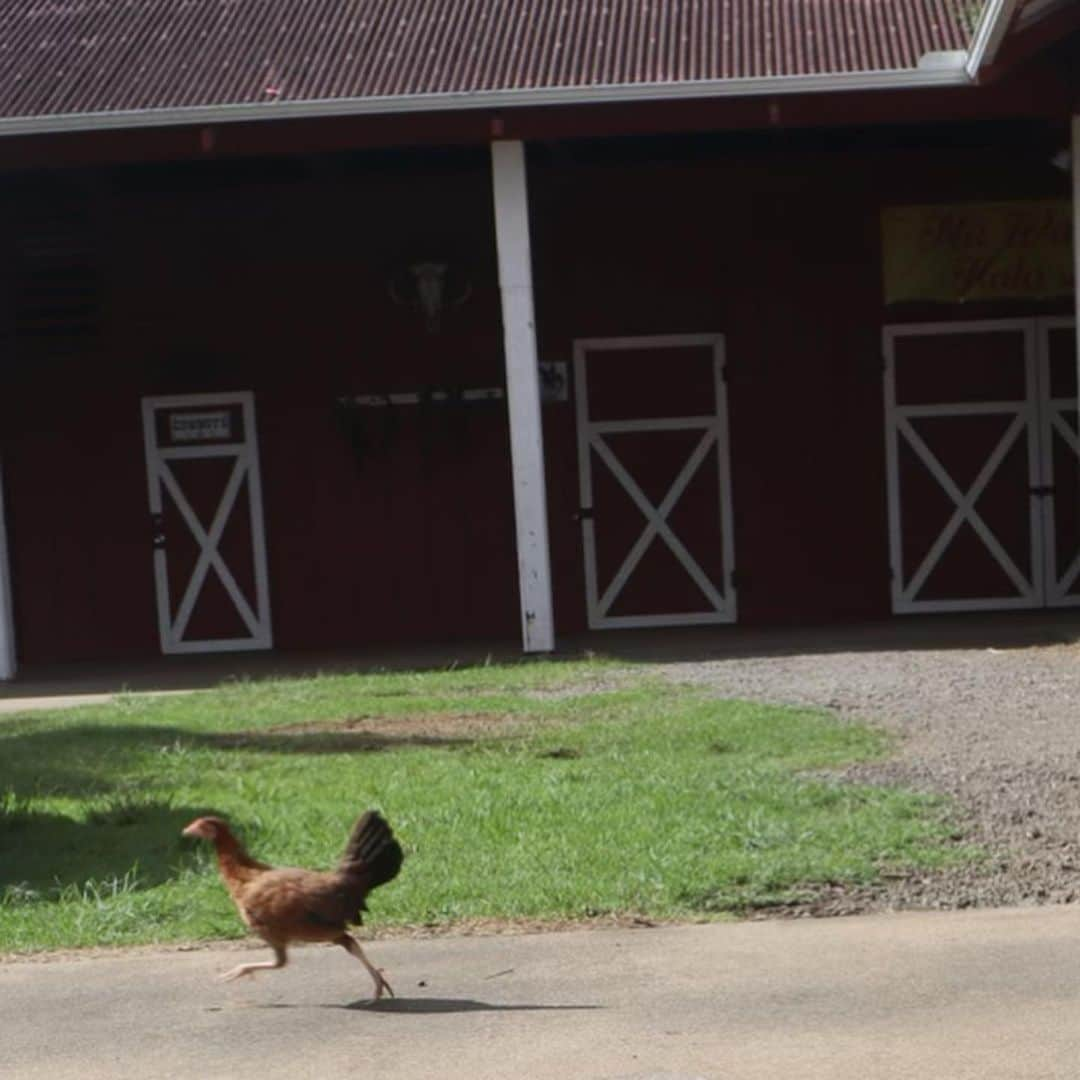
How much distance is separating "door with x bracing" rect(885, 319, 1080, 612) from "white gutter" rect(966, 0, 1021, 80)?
3.82 m

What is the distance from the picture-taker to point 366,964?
6863mm

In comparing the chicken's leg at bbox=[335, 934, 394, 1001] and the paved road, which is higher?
the chicken's leg at bbox=[335, 934, 394, 1001]

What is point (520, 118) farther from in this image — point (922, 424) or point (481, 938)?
point (481, 938)

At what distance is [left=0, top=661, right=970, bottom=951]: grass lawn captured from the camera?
8.23m

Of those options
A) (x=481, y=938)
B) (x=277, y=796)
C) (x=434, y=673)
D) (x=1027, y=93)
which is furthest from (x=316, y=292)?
(x=481, y=938)

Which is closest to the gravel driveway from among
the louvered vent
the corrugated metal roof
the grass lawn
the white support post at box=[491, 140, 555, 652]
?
the grass lawn

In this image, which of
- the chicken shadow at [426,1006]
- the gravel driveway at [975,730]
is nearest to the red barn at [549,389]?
the gravel driveway at [975,730]

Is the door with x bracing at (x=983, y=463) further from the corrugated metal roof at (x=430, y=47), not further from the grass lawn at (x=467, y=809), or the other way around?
the grass lawn at (x=467, y=809)

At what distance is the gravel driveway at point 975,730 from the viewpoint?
820cm

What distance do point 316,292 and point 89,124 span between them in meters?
3.54

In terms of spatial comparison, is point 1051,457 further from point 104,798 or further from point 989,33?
point 104,798

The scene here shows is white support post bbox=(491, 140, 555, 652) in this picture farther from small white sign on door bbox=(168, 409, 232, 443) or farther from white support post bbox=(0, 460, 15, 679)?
white support post bbox=(0, 460, 15, 679)

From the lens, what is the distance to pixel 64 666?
18.7 meters

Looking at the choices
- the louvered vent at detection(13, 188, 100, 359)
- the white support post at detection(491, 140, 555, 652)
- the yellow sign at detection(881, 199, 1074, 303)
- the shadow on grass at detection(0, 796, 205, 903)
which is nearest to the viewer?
the shadow on grass at detection(0, 796, 205, 903)
